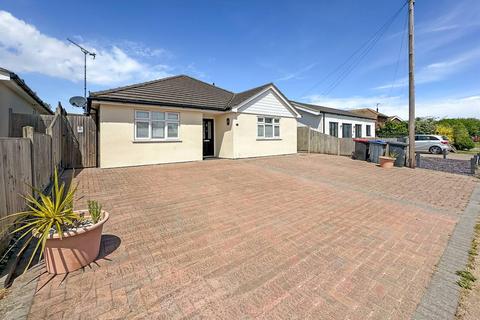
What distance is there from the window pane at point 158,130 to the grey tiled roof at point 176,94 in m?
1.07

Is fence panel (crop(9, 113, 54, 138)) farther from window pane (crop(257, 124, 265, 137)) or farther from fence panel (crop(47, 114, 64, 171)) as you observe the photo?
window pane (crop(257, 124, 265, 137))

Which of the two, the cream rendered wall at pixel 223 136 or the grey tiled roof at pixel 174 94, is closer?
the grey tiled roof at pixel 174 94

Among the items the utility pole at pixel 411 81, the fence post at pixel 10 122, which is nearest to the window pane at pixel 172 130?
the fence post at pixel 10 122

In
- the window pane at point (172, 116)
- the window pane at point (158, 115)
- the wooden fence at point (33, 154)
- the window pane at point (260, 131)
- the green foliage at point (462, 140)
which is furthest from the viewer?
the green foliage at point (462, 140)

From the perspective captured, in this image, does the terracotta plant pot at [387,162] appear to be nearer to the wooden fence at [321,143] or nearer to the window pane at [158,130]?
the wooden fence at [321,143]

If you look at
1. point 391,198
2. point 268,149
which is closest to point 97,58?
point 268,149

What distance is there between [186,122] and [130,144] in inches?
123

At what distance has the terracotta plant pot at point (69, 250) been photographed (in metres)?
2.60

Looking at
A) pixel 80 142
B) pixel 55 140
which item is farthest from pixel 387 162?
pixel 80 142

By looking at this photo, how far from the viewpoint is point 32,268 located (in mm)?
2770

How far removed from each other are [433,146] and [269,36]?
1874 centimetres

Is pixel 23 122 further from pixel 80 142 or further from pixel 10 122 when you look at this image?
pixel 80 142

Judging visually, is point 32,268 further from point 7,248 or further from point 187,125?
point 187,125

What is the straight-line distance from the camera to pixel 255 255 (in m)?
3.21
